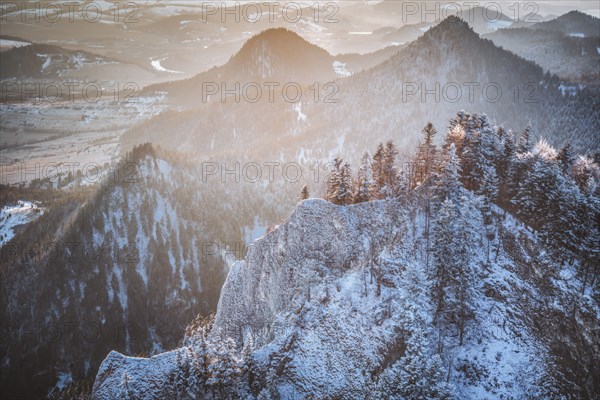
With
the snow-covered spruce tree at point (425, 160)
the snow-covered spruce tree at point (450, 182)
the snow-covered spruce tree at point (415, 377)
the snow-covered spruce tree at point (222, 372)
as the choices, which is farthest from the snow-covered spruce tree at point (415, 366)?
the snow-covered spruce tree at point (425, 160)

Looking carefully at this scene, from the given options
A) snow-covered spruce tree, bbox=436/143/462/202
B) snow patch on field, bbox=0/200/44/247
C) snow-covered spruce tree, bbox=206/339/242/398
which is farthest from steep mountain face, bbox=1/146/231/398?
snow-covered spruce tree, bbox=436/143/462/202

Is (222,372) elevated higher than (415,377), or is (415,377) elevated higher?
(415,377)

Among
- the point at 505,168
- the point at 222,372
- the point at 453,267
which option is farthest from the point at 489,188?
the point at 222,372

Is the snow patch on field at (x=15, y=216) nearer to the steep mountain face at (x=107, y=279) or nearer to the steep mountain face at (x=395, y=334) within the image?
the steep mountain face at (x=107, y=279)

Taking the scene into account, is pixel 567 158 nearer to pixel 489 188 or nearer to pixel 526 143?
pixel 526 143

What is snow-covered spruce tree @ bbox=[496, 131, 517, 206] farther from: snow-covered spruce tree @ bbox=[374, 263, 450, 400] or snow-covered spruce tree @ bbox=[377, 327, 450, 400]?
snow-covered spruce tree @ bbox=[377, 327, 450, 400]

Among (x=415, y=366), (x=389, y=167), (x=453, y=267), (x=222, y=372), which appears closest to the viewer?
(x=415, y=366)

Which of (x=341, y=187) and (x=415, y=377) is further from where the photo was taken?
(x=341, y=187)
